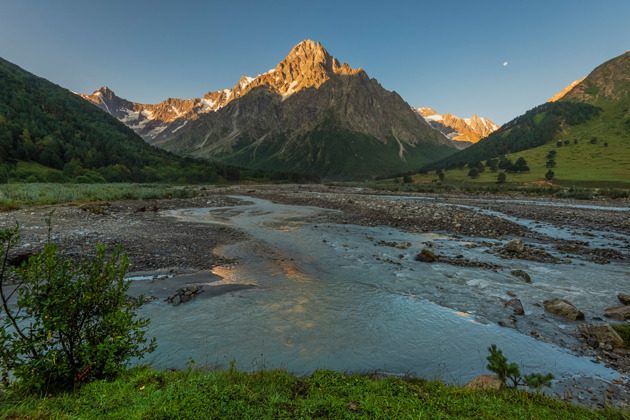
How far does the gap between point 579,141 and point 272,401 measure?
675 ft

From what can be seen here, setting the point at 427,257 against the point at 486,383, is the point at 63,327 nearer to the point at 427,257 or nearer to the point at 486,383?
the point at 486,383

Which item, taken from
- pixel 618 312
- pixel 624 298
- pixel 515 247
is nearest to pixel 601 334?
pixel 618 312

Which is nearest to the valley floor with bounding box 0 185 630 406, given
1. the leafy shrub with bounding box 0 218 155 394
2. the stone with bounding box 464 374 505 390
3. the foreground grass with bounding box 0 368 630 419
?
the stone with bounding box 464 374 505 390

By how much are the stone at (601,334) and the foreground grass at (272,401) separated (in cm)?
529

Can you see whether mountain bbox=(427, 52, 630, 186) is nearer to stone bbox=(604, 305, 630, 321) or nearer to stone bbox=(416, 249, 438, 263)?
stone bbox=(416, 249, 438, 263)

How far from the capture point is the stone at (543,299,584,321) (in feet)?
35.4

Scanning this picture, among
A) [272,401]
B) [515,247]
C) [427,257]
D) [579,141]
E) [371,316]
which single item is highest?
[579,141]

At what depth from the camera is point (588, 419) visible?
201 inches

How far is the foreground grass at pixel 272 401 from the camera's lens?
183 inches

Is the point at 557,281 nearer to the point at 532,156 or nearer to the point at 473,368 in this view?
the point at 473,368

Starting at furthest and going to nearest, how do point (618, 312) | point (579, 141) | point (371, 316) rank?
point (579, 141) → point (371, 316) → point (618, 312)

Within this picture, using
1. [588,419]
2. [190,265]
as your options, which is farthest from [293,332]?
[190,265]

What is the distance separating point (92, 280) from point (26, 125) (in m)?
167

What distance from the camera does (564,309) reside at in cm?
1109
